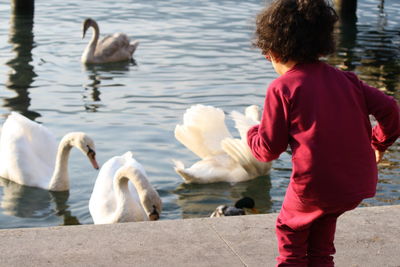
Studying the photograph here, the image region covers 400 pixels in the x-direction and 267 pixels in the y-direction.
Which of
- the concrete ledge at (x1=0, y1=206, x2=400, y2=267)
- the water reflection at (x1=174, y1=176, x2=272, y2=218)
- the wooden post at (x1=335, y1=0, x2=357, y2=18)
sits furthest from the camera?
the wooden post at (x1=335, y1=0, x2=357, y2=18)

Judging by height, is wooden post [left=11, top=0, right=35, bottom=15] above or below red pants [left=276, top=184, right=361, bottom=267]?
below

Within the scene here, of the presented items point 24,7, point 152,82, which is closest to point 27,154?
point 152,82

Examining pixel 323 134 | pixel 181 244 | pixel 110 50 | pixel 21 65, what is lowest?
pixel 21 65

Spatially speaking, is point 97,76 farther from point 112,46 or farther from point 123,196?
point 123,196

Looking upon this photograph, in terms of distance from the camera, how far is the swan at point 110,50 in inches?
546

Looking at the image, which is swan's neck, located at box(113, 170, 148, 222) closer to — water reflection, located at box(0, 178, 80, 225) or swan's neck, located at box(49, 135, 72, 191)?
water reflection, located at box(0, 178, 80, 225)

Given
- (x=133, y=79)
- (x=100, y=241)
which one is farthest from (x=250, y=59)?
(x=100, y=241)

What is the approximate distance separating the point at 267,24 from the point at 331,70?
1.00ft

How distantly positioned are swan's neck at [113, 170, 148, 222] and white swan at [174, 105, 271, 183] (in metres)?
1.41

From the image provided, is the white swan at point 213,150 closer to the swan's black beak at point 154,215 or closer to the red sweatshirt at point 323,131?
the swan's black beak at point 154,215

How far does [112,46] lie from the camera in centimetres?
1418

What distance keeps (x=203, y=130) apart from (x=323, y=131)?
512cm

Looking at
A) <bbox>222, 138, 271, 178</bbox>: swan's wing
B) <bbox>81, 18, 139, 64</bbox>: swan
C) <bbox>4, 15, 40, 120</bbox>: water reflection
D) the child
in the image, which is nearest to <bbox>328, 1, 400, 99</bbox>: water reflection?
<bbox>81, 18, 139, 64</bbox>: swan

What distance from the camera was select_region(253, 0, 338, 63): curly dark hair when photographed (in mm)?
3066
